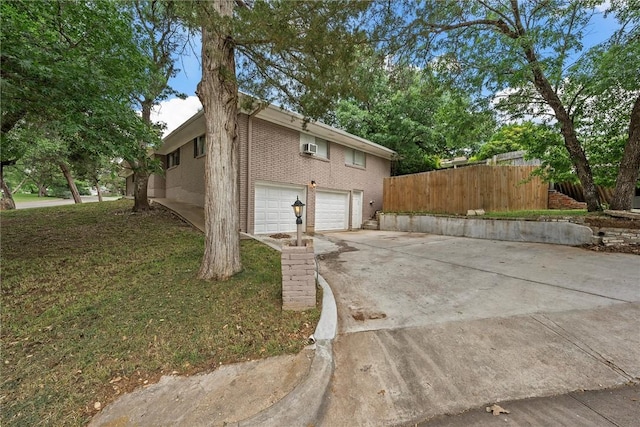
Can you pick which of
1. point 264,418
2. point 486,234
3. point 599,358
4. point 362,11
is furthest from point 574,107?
point 264,418

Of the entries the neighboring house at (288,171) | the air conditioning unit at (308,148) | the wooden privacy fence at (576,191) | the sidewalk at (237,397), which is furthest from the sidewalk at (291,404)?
the wooden privacy fence at (576,191)

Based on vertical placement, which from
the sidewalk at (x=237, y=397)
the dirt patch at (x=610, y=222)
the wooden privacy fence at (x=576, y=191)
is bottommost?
the sidewalk at (x=237, y=397)

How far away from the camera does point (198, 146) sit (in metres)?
10.7

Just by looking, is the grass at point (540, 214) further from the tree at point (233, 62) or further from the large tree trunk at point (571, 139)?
the tree at point (233, 62)

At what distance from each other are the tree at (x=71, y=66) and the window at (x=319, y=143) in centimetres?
571

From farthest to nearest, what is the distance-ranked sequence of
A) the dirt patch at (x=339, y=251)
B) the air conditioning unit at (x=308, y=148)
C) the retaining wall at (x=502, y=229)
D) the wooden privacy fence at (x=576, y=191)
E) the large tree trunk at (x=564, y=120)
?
the air conditioning unit at (x=308, y=148) → the wooden privacy fence at (x=576, y=191) → the large tree trunk at (x=564, y=120) → the retaining wall at (x=502, y=229) → the dirt patch at (x=339, y=251)

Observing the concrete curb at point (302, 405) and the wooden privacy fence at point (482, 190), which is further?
the wooden privacy fence at point (482, 190)

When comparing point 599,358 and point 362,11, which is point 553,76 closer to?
point 362,11

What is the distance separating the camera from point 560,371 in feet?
7.38

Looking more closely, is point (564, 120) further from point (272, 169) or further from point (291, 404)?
point (291, 404)

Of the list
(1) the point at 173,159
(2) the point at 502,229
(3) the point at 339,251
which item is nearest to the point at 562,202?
(2) the point at 502,229

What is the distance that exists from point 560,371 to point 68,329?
4933 millimetres

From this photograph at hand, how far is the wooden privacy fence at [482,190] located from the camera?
354 inches

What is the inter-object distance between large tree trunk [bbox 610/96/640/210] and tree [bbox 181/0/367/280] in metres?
7.15
